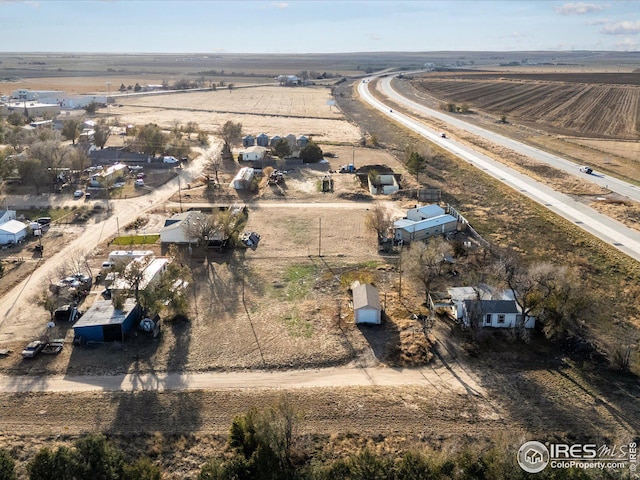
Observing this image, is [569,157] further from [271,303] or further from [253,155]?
[271,303]

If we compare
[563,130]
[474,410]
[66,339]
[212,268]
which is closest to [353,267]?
[212,268]

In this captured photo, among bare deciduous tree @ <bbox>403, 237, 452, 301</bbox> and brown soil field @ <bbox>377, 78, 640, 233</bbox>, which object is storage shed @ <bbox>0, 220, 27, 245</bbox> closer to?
bare deciduous tree @ <bbox>403, 237, 452, 301</bbox>

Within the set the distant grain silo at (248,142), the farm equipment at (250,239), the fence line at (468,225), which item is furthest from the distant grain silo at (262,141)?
the farm equipment at (250,239)

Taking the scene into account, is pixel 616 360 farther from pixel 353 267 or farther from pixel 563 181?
pixel 563 181

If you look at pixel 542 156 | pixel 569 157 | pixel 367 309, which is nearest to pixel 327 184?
pixel 367 309

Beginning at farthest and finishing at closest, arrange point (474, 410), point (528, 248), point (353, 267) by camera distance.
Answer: point (528, 248) → point (353, 267) → point (474, 410)

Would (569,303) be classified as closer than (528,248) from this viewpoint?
Yes
